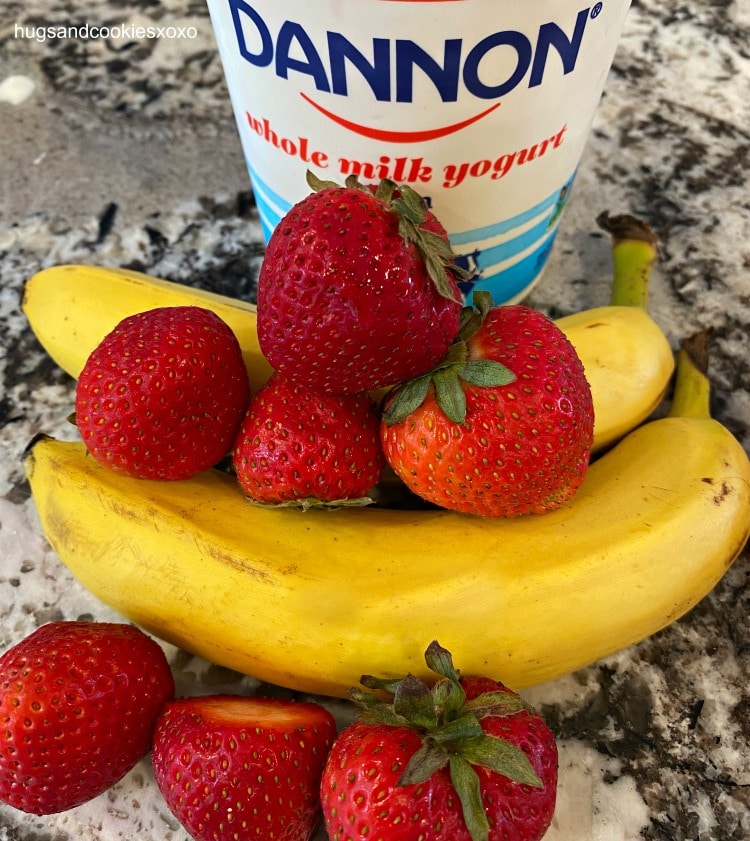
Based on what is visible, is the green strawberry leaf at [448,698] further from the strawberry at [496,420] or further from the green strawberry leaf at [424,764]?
the strawberry at [496,420]

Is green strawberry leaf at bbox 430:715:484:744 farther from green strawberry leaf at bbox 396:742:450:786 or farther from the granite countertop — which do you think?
the granite countertop

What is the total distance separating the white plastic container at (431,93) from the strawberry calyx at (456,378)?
0.42ft

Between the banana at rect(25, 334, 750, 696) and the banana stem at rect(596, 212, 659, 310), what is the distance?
Answer: 24cm

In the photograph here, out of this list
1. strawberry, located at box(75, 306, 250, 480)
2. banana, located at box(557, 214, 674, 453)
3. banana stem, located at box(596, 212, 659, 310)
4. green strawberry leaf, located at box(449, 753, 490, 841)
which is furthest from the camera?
banana stem, located at box(596, 212, 659, 310)

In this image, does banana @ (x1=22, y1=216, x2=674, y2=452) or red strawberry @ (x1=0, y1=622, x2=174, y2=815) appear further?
banana @ (x1=22, y1=216, x2=674, y2=452)

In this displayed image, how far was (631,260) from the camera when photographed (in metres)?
0.85

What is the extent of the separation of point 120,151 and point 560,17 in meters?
0.79

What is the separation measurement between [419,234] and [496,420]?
14cm

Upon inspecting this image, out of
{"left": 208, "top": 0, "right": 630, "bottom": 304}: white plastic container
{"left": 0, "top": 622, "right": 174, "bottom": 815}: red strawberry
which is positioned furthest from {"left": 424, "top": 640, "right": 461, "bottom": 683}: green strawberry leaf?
{"left": 208, "top": 0, "right": 630, "bottom": 304}: white plastic container

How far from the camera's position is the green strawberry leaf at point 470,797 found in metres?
0.47

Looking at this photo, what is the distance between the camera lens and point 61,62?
121cm

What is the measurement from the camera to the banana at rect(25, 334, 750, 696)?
1.83ft

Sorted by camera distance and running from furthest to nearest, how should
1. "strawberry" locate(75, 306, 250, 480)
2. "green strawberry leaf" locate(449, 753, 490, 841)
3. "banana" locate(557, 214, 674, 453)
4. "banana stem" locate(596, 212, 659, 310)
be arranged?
"banana stem" locate(596, 212, 659, 310), "banana" locate(557, 214, 674, 453), "strawberry" locate(75, 306, 250, 480), "green strawberry leaf" locate(449, 753, 490, 841)

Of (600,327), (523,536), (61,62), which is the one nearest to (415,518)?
(523,536)
